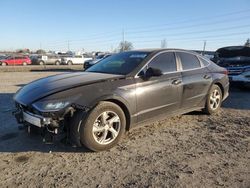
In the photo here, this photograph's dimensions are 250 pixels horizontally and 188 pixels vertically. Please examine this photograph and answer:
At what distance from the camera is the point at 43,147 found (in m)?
4.57

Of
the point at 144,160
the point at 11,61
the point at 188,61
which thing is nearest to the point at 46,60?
the point at 11,61

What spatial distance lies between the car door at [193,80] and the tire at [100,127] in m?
1.76

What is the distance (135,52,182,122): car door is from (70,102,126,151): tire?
18.6 inches

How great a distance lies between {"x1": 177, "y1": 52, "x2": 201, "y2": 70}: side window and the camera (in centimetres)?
593

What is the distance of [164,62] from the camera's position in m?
5.54

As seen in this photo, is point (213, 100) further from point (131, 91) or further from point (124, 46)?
point (124, 46)

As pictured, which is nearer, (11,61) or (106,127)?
(106,127)

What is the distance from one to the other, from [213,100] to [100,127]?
3356 millimetres

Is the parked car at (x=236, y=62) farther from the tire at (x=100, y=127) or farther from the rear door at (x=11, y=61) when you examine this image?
the rear door at (x=11, y=61)

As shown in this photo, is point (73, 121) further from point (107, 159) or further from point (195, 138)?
point (195, 138)

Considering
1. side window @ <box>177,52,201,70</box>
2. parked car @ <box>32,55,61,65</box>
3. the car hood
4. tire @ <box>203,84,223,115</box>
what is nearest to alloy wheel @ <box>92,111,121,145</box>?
the car hood

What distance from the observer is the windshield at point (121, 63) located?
5.17 metres

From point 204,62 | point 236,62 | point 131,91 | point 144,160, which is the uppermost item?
point 204,62

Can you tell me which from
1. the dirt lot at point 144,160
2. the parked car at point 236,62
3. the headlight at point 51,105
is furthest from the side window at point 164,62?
the parked car at point 236,62
